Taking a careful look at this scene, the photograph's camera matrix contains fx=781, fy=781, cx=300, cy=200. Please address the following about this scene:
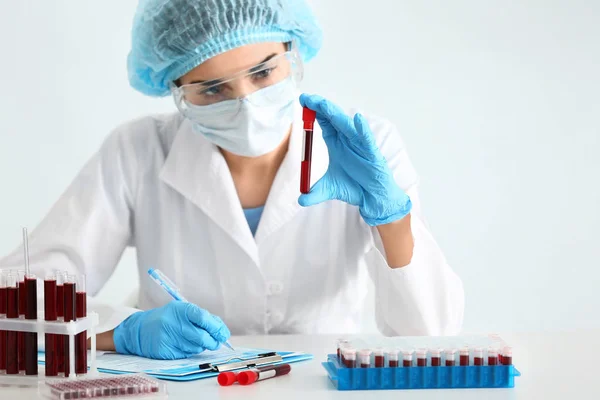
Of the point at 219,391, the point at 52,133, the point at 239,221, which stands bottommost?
the point at 219,391

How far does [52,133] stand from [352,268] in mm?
1499

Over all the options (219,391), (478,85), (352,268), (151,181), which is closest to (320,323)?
(352,268)

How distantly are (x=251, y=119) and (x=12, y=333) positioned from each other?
793 millimetres

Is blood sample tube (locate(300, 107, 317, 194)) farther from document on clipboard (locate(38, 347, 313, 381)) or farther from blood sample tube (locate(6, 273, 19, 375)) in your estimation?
blood sample tube (locate(6, 273, 19, 375))

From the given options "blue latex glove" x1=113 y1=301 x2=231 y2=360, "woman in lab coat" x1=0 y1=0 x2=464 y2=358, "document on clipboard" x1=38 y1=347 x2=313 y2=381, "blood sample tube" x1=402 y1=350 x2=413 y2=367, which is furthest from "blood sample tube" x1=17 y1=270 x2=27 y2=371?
"blood sample tube" x1=402 y1=350 x2=413 y2=367

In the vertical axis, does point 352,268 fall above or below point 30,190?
below

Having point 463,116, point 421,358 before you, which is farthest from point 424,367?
point 463,116

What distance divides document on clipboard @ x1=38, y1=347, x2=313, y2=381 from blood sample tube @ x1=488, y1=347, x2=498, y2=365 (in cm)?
39

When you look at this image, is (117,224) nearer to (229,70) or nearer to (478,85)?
(229,70)

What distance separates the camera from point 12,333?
1.38 metres

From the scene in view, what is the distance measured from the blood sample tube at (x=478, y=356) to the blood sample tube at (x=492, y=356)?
0.01m

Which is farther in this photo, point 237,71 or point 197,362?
point 237,71

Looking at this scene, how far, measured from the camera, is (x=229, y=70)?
→ 6.28 feet

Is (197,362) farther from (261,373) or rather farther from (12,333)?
(12,333)
